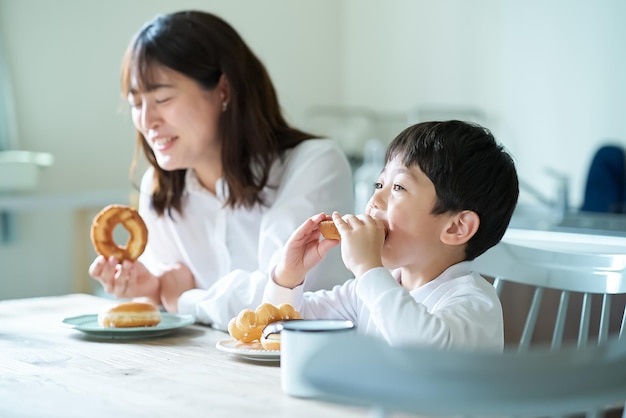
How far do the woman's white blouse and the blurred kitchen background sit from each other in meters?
1.43

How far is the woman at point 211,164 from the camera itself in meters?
1.83

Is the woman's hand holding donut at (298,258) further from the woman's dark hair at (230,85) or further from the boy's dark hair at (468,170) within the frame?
the woman's dark hair at (230,85)

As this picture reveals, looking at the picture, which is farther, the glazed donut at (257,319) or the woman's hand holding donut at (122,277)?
the woman's hand holding donut at (122,277)

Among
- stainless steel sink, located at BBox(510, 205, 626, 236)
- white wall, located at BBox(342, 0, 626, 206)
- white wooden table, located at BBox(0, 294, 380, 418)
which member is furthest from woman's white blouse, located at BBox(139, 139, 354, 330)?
white wall, located at BBox(342, 0, 626, 206)

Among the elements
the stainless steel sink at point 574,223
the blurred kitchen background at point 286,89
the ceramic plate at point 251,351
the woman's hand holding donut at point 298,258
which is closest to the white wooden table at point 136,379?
the ceramic plate at point 251,351

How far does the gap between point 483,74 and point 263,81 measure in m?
2.62

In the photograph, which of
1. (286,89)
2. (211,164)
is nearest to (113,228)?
(211,164)

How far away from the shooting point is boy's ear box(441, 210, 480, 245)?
4.25 feet

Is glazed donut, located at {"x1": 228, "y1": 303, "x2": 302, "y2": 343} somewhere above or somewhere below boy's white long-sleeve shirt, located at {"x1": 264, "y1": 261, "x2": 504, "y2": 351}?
below

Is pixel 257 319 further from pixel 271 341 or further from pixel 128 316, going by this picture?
pixel 128 316

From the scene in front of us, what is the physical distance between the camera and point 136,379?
1173 mm

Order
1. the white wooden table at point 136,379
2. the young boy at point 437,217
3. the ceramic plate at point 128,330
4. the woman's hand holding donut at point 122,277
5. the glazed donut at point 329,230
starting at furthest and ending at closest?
the woman's hand holding donut at point 122,277
the ceramic plate at point 128,330
the glazed donut at point 329,230
the young boy at point 437,217
the white wooden table at point 136,379

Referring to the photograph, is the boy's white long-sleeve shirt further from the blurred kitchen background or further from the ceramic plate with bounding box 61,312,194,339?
the blurred kitchen background

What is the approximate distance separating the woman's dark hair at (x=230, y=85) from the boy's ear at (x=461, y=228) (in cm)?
67
